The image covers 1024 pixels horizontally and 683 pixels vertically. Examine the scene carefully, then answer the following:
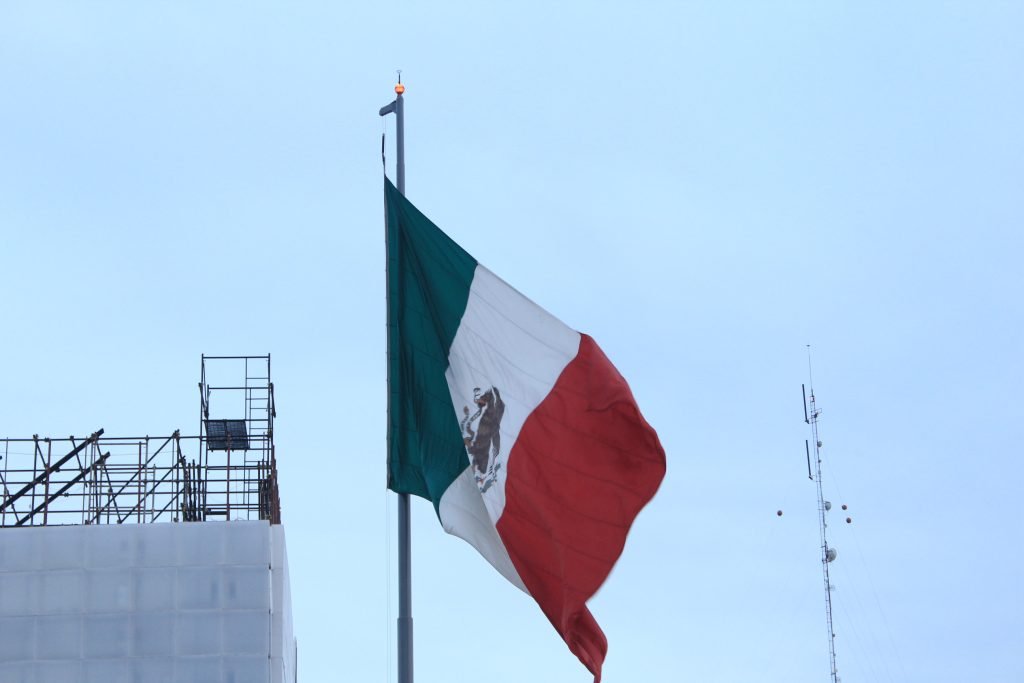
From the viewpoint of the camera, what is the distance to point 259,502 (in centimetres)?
3312

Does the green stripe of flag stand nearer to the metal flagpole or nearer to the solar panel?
the metal flagpole

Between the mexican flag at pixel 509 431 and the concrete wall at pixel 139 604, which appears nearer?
the mexican flag at pixel 509 431

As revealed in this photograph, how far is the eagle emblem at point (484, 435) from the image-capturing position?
62.9ft

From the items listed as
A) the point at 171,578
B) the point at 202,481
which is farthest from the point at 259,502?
the point at 171,578

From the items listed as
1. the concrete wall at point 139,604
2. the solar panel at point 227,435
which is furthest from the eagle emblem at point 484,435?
the solar panel at point 227,435

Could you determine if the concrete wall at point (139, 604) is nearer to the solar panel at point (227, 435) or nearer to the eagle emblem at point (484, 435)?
the solar panel at point (227, 435)

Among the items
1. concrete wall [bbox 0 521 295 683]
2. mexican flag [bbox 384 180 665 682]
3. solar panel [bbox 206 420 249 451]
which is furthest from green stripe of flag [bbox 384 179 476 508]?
solar panel [bbox 206 420 249 451]

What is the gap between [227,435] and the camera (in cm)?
3500

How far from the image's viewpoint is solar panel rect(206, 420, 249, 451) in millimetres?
34875

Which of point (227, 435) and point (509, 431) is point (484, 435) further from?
point (227, 435)

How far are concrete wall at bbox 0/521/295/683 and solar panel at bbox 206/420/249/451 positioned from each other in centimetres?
452

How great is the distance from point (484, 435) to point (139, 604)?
1278 cm

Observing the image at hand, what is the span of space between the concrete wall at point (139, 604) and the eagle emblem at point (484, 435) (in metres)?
11.8

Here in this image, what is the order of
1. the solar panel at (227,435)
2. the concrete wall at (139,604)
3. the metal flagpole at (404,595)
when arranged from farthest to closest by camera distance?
1. the solar panel at (227,435)
2. the concrete wall at (139,604)
3. the metal flagpole at (404,595)
